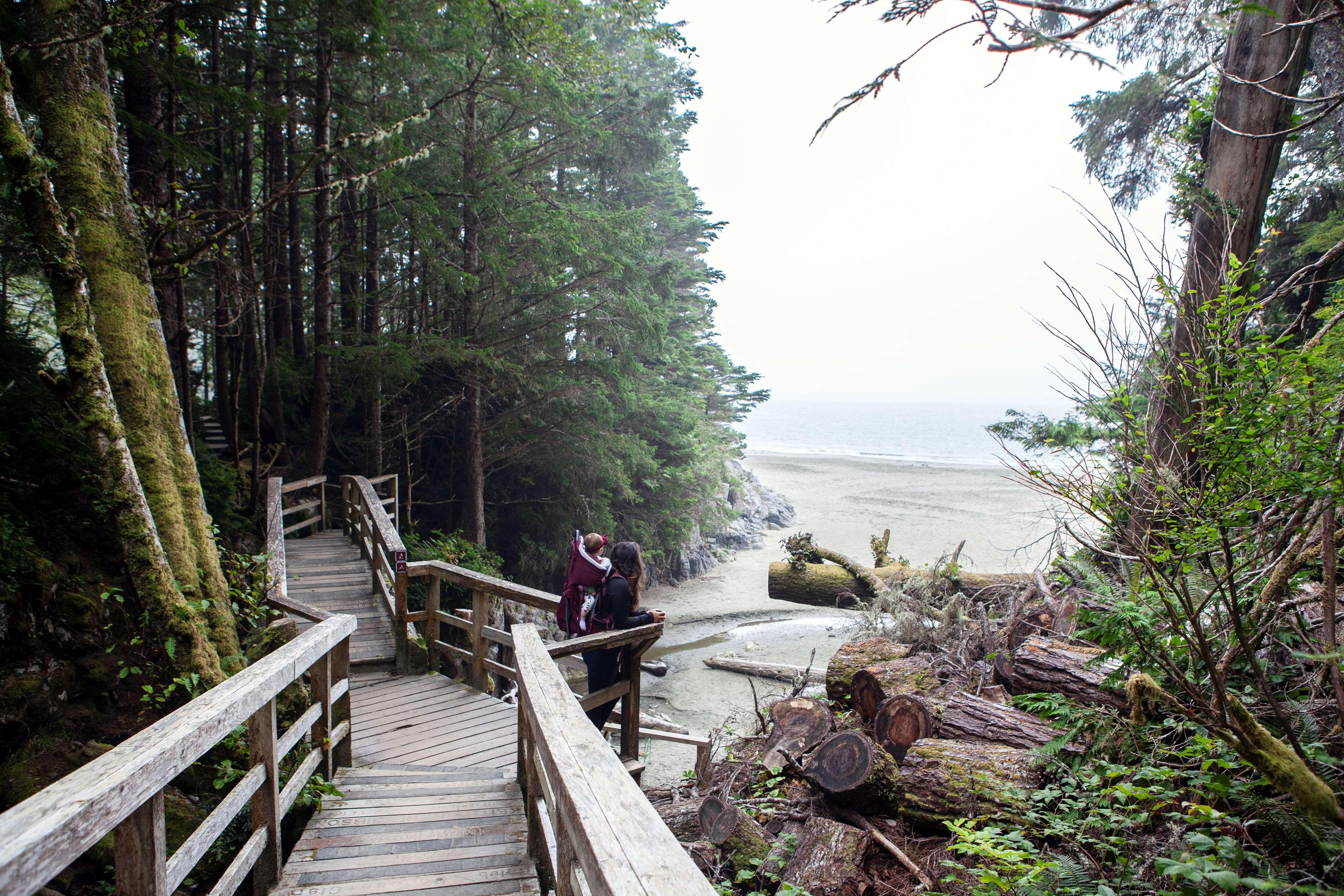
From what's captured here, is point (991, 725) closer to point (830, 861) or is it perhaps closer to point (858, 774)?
point (858, 774)

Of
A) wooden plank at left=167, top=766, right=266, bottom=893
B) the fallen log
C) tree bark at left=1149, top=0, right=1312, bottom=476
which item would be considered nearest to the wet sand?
the fallen log

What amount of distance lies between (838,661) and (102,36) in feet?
25.7

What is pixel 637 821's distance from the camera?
1546 millimetres

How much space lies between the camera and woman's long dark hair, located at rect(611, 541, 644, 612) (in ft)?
14.6

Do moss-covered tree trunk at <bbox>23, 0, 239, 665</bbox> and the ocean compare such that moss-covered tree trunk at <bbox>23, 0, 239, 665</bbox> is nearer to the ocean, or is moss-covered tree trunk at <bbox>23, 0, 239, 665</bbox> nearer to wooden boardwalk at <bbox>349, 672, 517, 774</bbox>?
wooden boardwalk at <bbox>349, 672, 517, 774</bbox>

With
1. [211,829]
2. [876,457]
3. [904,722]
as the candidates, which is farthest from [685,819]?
[876,457]

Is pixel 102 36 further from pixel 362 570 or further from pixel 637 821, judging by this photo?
pixel 637 821

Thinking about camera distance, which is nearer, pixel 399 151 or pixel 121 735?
pixel 121 735

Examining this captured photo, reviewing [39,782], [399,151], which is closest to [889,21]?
[39,782]

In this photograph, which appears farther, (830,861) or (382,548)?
(382,548)

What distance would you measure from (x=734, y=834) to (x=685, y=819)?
45cm

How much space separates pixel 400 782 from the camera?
154 inches

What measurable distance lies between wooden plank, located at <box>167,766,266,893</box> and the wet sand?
5.41 metres

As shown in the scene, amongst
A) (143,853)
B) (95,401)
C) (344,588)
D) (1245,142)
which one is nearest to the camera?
(143,853)
